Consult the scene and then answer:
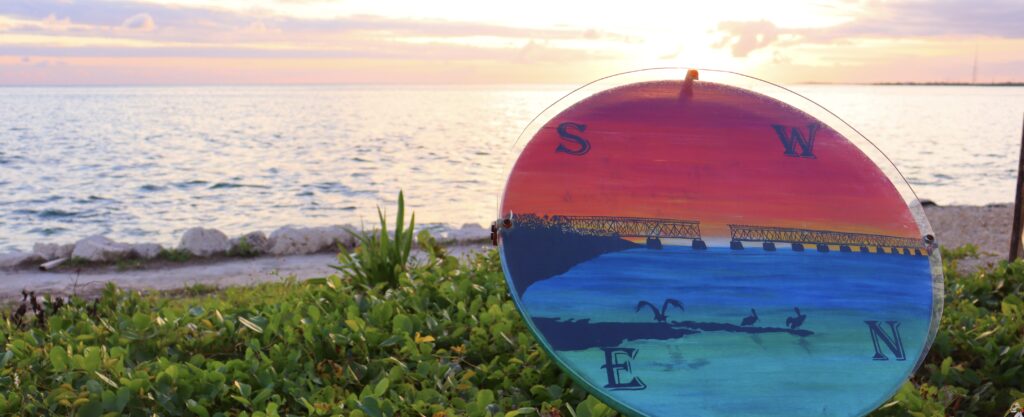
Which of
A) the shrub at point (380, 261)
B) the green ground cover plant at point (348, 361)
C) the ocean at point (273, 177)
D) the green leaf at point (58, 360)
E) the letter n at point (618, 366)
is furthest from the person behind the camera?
the ocean at point (273, 177)

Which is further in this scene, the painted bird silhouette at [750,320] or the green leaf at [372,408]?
the green leaf at [372,408]

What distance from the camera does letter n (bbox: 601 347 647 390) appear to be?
8.11 ft

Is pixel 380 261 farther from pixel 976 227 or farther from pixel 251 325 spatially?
pixel 976 227

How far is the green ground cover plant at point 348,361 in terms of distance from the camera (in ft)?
9.96

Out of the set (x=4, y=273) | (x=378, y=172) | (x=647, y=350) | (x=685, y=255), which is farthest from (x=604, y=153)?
(x=378, y=172)

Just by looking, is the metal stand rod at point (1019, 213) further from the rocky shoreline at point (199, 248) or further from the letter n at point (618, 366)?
the rocky shoreline at point (199, 248)

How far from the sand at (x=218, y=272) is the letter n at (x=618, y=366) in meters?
4.90

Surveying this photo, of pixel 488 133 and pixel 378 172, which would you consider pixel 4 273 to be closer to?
pixel 378 172

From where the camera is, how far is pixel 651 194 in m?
2.88

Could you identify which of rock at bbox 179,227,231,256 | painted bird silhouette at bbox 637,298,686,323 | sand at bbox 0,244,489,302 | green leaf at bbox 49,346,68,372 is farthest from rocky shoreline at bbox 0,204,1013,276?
painted bird silhouette at bbox 637,298,686,323

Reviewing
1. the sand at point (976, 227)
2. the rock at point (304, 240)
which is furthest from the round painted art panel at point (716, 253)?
the rock at point (304, 240)

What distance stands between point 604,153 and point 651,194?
0.22m

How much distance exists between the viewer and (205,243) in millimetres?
10000

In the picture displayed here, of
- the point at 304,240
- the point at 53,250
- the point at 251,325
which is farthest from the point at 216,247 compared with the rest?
the point at 251,325
